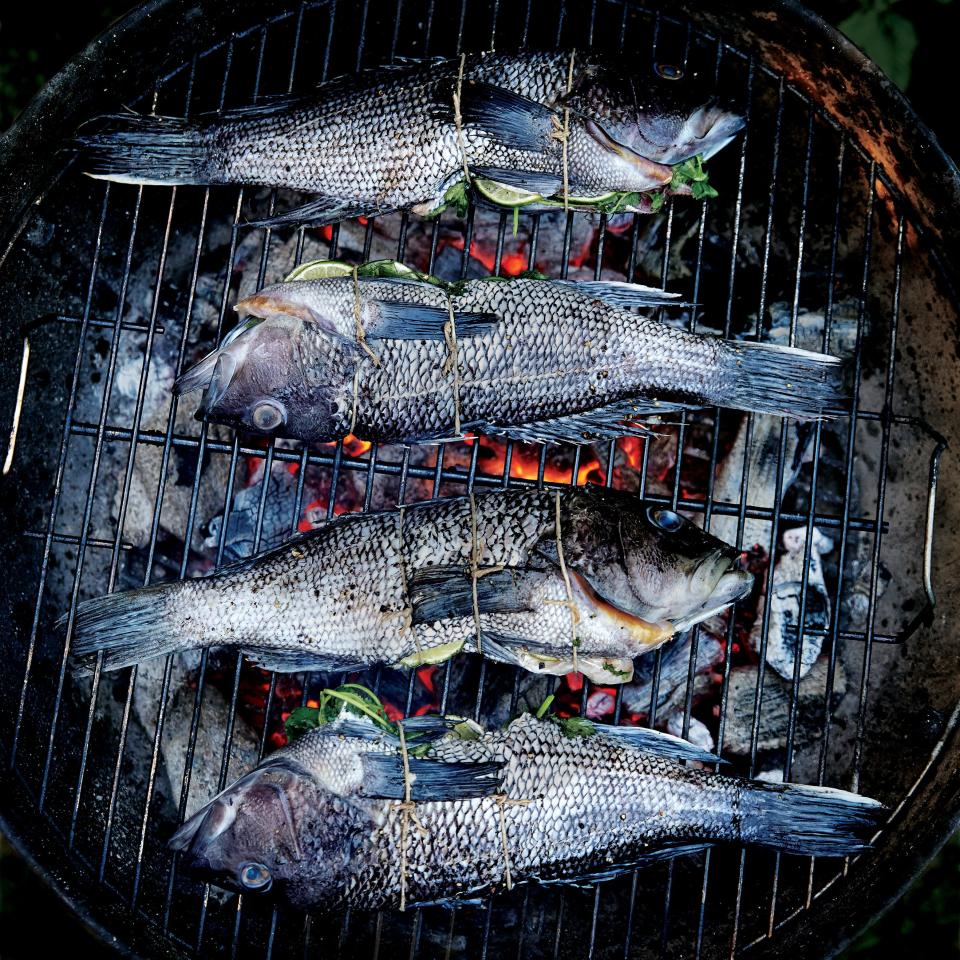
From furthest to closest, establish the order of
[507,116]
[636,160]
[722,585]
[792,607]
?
[792,607] < [636,160] < [507,116] < [722,585]

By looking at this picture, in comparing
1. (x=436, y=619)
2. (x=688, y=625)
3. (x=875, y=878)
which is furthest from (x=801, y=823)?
(x=436, y=619)

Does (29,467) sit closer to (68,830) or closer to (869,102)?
→ (68,830)

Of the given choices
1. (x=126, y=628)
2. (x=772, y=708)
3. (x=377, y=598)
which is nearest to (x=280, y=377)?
(x=377, y=598)

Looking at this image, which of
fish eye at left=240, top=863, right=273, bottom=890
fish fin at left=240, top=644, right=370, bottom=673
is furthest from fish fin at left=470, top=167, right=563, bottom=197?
fish eye at left=240, top=863, right=273, bottom=890

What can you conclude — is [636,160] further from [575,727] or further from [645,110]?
[575,727]

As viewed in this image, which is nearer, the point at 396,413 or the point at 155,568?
the point at 396,413

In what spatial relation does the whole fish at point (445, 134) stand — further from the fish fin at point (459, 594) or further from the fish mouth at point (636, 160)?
the fish fin at point (459, 594)

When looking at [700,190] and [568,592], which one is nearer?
[568,592]
